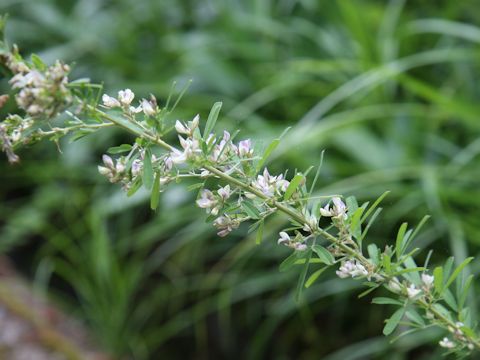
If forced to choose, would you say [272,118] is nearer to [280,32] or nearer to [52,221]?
[280,32]

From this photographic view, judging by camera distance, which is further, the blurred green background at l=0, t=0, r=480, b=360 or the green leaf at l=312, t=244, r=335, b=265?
the blurred green background at l=0, t=0, r=480, b=360

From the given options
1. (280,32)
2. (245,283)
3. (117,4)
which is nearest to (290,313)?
(245,283)

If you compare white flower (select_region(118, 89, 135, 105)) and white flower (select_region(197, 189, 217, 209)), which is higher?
white flower (select_region(118, 89, 135, 105))

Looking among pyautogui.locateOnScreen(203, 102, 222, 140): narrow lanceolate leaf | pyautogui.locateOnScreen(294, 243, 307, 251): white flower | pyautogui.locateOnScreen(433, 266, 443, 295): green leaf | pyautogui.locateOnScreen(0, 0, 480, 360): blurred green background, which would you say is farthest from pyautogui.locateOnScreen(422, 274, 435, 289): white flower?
pyautogui.locateOnScreen(0, 0, 480, 360): blurred green background

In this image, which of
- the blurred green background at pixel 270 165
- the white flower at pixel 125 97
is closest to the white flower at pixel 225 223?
the white flower at pixel 125 97

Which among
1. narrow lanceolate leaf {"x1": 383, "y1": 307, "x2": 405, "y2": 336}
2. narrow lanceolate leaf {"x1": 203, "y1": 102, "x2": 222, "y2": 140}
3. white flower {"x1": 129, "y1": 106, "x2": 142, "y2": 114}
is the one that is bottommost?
narrow lanceolate leaf {"x1": 383, "y1": 307, "x2": 405, "y2": 336}

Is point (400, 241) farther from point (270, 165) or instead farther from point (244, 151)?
point (270, 165)

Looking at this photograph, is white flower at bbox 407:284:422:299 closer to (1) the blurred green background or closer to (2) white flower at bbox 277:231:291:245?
(2) white flower at bbox 277:231:291:245
